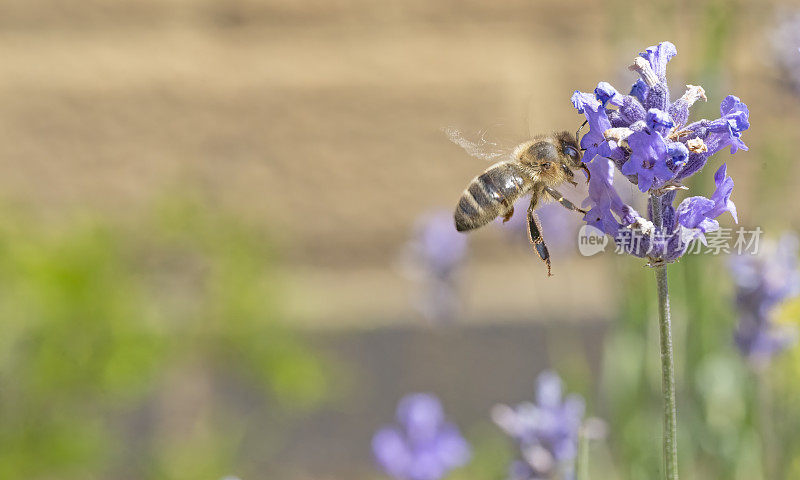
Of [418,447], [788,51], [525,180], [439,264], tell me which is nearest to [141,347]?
[439,264]

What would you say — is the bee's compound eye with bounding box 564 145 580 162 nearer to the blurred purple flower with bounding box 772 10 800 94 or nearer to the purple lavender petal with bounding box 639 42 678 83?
the purple lavender petal with bounding box 639 42 678 83

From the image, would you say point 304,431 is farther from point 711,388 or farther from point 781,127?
point 781,127

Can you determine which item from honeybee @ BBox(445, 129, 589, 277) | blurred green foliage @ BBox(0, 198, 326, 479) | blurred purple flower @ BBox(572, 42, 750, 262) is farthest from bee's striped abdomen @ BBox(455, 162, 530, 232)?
blurred green foliage @ BBox(0, 198, 326, 479)

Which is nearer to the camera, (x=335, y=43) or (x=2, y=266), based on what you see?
(x=2, y=266)

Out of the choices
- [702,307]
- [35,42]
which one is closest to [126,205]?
[35,42]

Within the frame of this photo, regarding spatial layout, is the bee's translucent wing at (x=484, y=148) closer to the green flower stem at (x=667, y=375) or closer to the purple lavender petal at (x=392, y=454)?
the purple lavender petal at (x=392, y=454)
